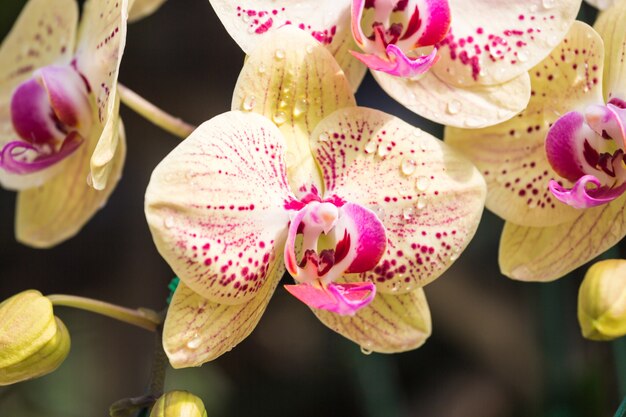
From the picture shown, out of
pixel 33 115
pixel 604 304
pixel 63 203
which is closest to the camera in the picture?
pixel 604 304

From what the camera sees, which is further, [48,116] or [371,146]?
[48,116]

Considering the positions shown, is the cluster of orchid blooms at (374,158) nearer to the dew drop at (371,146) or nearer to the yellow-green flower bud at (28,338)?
the dew drop at (371,146)

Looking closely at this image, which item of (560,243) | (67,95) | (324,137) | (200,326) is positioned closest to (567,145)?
(560,243)

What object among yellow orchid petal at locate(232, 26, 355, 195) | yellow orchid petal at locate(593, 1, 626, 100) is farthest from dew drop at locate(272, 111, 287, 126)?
yellow orchid petal at locate(593, 1, 626, 100)

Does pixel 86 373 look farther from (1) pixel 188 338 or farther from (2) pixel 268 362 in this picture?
(1) pixel 188 338

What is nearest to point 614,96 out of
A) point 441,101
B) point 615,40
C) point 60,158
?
point 615,40

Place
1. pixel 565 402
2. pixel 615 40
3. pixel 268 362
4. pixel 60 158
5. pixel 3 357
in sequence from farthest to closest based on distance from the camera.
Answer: pixel 268 362, pixel 565 402, pixel 60 158, pixel 615 40, pixel 3 357

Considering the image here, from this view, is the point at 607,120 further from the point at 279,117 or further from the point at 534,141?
the point at 279,117
